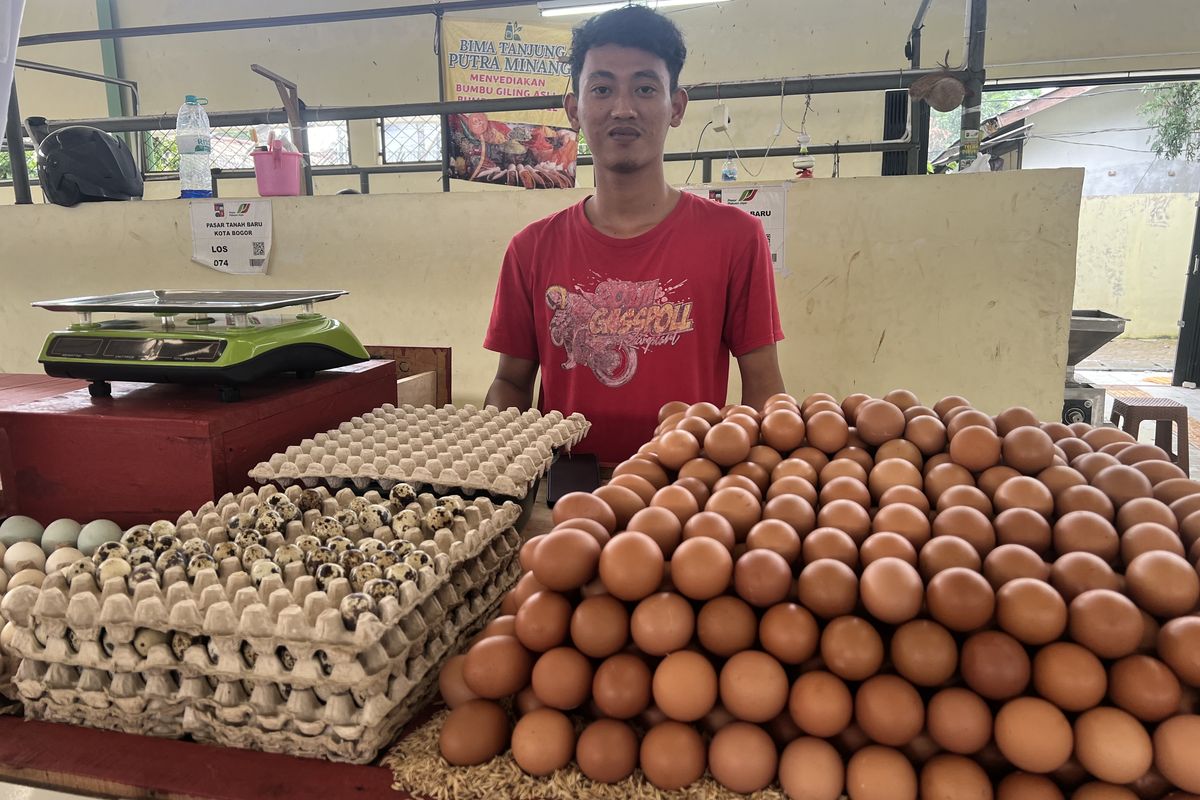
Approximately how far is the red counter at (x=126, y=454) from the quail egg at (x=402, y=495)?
33 centimetres

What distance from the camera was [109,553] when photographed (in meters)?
0.97

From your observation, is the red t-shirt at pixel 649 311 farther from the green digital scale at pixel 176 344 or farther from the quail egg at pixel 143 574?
the quail egg at pixel 143 574

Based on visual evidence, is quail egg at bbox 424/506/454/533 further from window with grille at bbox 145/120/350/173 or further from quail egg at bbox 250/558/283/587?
window with grille at bbox 145/120/350/173

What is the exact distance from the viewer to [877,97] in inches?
273

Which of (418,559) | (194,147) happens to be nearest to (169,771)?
(418,559)

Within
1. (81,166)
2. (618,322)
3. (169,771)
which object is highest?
(81,166)

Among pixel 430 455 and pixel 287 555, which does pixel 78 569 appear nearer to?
pixel 287 555

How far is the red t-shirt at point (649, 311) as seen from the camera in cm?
221

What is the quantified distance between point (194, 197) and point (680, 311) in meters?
2.44

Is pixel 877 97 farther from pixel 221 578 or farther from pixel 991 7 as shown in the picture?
pixel 221 578

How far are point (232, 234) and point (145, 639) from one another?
3077 mm

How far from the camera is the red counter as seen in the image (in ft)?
4.05

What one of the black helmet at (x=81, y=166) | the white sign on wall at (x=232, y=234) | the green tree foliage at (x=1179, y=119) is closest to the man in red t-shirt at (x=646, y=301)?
the white sign on wall at (x=232, y=234)

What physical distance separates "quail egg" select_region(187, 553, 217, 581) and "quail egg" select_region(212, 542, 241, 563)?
0.01 metres
